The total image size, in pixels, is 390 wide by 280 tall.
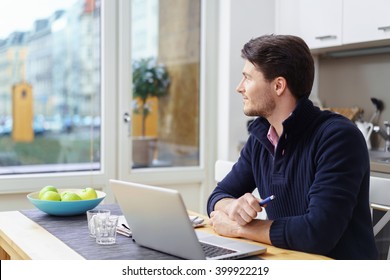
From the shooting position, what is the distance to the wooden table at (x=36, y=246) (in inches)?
57.1

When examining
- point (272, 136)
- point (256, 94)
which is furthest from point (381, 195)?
point (256, 94)

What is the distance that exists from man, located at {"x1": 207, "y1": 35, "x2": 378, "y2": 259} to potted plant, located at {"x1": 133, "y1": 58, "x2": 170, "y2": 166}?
5.69 ft

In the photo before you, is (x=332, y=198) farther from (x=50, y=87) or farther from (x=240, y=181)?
(x=50, y=87)

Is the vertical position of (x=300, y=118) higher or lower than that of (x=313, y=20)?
lower

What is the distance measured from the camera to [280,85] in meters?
1.83

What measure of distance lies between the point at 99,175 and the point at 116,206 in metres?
1.44

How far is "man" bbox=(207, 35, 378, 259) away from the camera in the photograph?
1550 millimetres

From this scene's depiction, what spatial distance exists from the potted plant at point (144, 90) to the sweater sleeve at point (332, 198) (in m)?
2.11

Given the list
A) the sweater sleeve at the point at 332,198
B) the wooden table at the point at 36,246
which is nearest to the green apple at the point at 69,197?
the wooden table at the point at 36,246

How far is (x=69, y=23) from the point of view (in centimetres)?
344

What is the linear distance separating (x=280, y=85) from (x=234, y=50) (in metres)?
1.93

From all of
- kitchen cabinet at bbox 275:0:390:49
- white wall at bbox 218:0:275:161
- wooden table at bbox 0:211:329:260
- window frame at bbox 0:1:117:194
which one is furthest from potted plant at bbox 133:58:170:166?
wooden table at bbox 0:211:329:260

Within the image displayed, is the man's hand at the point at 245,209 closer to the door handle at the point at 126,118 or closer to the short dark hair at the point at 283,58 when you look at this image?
the short dark hair at the point at 283,58
